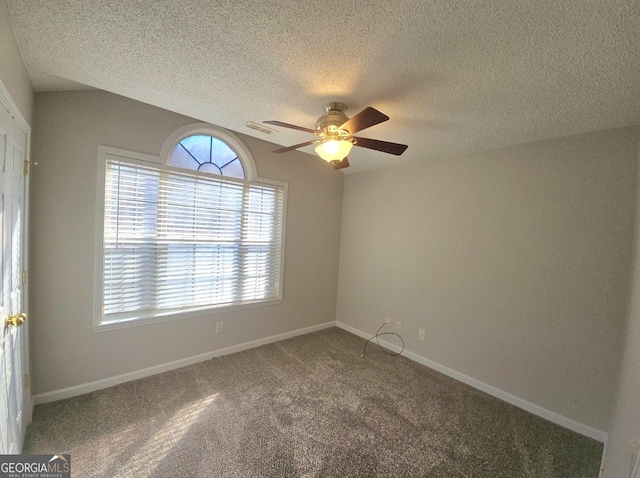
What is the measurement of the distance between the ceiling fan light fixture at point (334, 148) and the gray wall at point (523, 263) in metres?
1.67

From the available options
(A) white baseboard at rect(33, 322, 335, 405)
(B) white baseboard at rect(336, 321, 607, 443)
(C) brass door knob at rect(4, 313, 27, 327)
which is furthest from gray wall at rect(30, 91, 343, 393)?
(B) white baseboard at rect(336, 321, 607, 443)

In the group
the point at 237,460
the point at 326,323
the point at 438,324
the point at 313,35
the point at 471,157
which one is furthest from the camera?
the point at 326,323

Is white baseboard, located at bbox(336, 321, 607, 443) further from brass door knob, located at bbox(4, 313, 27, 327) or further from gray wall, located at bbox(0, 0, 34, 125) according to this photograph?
gray wall, located at bbox(0, 0, 34, 125)

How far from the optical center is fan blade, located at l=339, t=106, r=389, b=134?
4.44ft

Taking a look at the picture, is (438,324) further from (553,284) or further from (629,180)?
(629,180)

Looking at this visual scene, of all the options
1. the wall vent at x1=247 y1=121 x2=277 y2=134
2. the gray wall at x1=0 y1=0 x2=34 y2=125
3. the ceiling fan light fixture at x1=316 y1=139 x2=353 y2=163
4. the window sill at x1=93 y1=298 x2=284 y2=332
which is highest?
the wall vent at x1=247 y1=121 x2=277 y2=134

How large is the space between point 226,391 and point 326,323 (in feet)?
6.17

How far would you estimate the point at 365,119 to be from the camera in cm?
144

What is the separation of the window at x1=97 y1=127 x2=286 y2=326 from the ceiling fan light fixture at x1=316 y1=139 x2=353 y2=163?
1516 mm

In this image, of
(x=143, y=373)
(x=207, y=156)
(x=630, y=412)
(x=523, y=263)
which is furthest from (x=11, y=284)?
(x=523, y=263)

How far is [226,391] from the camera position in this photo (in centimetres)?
232

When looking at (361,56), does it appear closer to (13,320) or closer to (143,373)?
(13,320)

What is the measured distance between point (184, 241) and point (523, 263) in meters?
3.24

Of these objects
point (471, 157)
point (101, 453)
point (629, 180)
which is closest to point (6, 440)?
point (101, 453)
